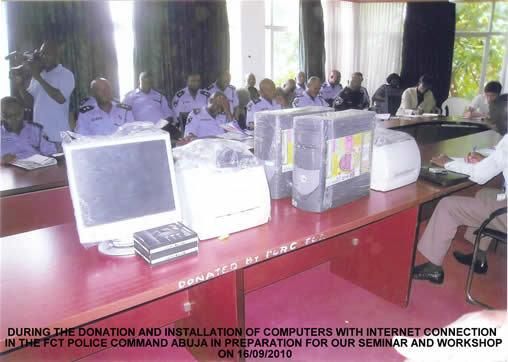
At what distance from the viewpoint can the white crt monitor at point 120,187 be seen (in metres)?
1.24

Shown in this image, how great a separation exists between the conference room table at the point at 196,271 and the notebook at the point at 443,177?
0.11 feet

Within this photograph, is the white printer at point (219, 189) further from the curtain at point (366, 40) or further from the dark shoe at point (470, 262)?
the curtain at point (366, 40)

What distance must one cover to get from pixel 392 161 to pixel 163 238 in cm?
118

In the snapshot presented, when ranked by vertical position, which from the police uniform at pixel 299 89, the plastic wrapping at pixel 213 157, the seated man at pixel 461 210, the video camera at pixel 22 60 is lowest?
the seated man at pixel 461 210

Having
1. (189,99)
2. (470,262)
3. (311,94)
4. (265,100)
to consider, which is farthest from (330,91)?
(470,262)

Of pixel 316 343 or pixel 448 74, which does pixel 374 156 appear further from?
pixel 448 74

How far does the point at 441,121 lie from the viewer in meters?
4.86

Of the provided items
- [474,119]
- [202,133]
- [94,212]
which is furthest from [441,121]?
[94,212]

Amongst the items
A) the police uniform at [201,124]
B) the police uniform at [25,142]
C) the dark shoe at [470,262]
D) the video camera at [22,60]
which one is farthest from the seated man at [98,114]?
the dark shoe at [470,262]

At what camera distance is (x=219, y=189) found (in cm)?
141

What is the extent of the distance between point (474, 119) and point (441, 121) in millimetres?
532

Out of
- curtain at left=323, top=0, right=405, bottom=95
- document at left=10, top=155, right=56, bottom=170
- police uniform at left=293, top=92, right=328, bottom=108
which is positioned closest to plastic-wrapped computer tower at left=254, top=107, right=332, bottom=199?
document at left=10, top=155, right=56, bottom=170

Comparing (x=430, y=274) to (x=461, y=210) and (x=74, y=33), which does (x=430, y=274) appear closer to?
(x=461, y=210)

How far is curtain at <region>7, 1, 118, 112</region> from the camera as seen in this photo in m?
4.68
